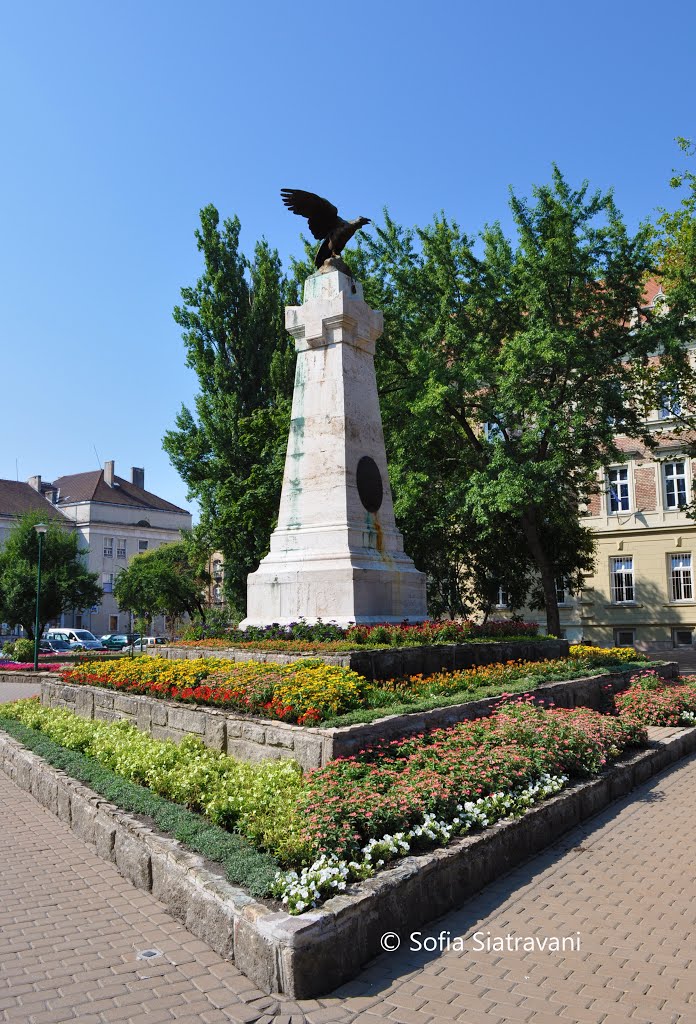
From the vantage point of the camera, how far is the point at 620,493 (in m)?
37.2

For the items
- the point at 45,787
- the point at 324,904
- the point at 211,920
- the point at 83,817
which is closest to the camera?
the point at 324,904

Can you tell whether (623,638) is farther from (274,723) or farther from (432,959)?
(432,959)

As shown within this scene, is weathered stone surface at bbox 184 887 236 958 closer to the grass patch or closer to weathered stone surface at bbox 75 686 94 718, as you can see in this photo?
the grass patch

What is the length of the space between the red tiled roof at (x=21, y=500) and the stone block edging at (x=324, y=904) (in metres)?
Answer: 69.5

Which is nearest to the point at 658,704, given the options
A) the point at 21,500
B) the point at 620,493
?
the point at 620,493

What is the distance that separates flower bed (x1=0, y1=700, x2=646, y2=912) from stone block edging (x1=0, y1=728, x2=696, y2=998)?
193mm

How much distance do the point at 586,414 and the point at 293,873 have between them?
61.9 feet

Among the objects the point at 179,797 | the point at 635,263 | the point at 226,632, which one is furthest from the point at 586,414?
the point at 179,797

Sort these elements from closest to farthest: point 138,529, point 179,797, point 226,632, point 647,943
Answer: point 647,943 → point 179,797 → point 226,632 → point 138,529

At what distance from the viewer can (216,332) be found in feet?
98.3

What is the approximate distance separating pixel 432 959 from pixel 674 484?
113ft

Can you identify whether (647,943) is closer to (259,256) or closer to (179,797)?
(179,797)

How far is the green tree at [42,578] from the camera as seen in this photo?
40188 mm

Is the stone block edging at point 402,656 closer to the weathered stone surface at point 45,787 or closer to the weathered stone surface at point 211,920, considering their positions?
the weathered stone surface at point 45,787
